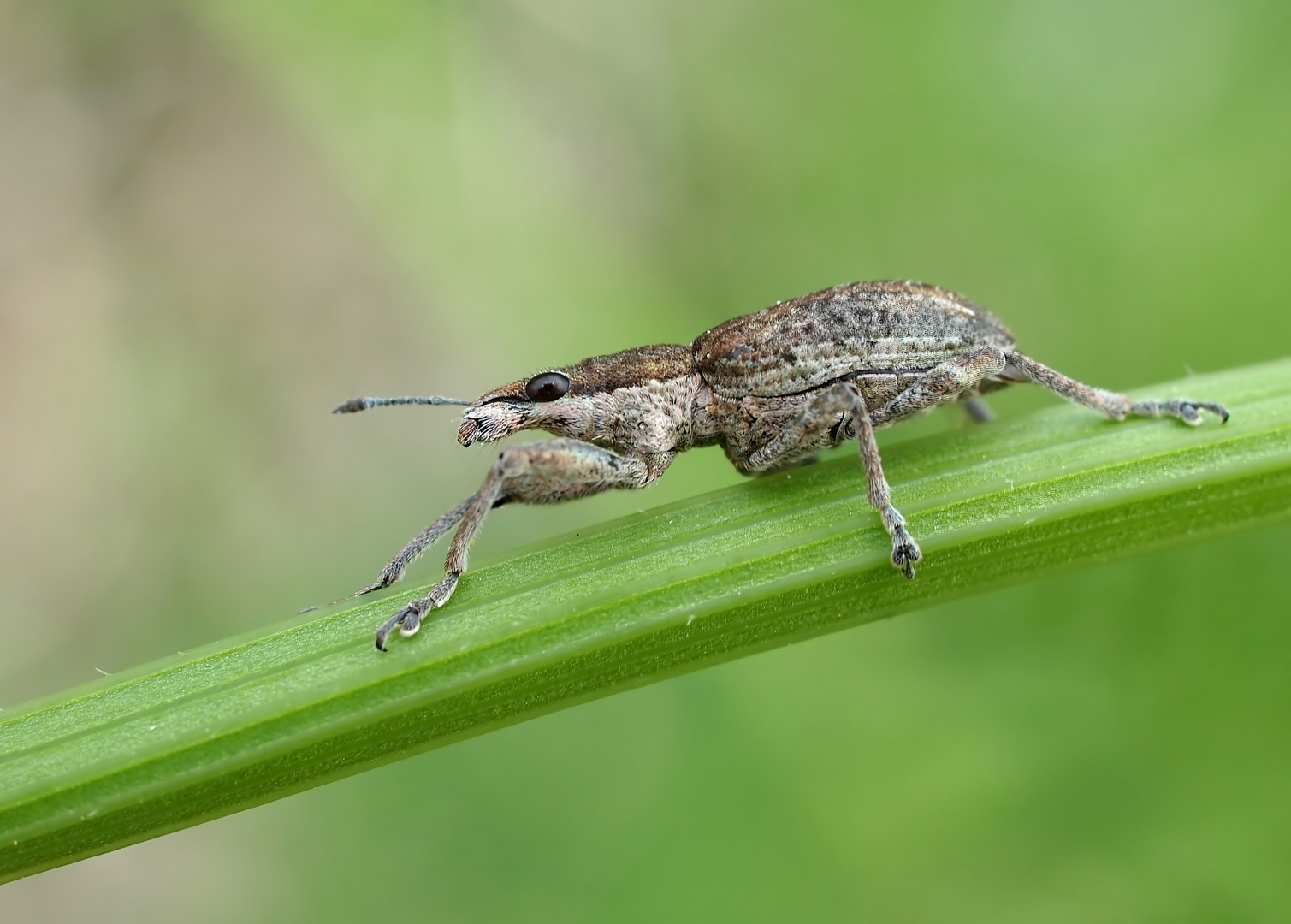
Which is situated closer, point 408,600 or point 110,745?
point 110,745

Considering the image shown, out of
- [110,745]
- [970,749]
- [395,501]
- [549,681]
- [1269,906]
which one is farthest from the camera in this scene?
[395,501]

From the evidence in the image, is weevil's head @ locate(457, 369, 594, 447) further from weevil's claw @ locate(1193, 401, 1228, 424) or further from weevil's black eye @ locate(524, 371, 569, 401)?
weevil's claw @ locate(1193, 401, 1228, 424)

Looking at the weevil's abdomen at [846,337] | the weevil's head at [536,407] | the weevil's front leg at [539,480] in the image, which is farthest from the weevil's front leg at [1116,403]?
the weevil's head at [536,407]

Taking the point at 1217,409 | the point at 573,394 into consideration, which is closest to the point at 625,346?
the point at 573,394

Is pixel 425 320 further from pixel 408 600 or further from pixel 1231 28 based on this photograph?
pixel 1231 28

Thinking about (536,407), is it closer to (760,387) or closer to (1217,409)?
(760,387)

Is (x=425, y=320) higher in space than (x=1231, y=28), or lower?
lower

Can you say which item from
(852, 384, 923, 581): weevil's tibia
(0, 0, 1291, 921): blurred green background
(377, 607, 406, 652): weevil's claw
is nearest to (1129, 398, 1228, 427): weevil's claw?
(0, 0, 1291, 921): blurred green background

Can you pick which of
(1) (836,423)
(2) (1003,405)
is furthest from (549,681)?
(2) (1003,405)
